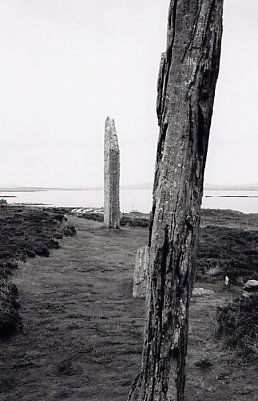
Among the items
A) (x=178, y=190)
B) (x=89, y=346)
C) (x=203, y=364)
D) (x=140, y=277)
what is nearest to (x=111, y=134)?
(x=140, y=277)

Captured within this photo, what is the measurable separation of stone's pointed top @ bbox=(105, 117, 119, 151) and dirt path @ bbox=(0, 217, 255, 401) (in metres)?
8.16

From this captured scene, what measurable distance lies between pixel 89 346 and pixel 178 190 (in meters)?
3.42

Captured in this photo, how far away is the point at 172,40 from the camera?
2.94 m

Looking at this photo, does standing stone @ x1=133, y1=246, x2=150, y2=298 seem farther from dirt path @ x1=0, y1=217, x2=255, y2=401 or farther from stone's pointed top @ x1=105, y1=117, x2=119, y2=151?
stone's pointed top @ x1=105, y1=117, x2=119, y2=151

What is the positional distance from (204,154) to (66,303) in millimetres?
5213

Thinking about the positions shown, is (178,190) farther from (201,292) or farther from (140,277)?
(201,292)

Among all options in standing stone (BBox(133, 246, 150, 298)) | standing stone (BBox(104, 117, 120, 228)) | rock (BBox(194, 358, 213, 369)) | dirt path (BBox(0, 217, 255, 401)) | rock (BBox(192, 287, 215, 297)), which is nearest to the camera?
dirt path (BBox(0, 217, 255, 401))

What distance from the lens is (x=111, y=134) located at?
16562 mm

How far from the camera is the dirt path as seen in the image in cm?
408

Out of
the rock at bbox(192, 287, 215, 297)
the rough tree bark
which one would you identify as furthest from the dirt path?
the rough tree bark

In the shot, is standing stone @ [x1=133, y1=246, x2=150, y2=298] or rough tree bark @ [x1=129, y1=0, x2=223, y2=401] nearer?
rough tree bark @ [x1=129, y1=0, x2=223, y2=401]

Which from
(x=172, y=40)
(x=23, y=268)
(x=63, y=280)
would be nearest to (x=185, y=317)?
(x=172, y=40)

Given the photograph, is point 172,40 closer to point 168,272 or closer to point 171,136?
point 171,136

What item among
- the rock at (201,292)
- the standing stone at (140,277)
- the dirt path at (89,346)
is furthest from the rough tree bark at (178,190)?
the rock at (201,292)
